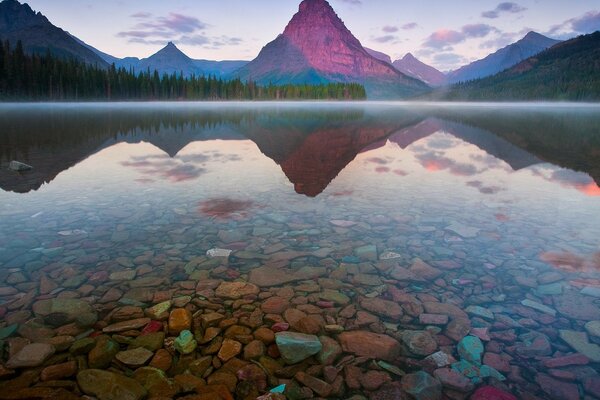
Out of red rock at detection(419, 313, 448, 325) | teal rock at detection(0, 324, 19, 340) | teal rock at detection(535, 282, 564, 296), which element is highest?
teal rock at detection(535, 282, 564, 296)

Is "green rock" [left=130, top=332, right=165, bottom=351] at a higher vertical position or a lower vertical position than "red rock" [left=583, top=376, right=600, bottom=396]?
lower

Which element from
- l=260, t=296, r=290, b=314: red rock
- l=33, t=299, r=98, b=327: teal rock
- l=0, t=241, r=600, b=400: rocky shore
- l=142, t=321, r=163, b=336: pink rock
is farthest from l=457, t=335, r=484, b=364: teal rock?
l=33, t=299, r=98, b=327: teal rock

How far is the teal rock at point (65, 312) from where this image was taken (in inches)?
277

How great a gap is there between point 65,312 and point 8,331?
88cm

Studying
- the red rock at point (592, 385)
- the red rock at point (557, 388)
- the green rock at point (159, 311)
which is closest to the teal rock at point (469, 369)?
the red rock at point (557, 388)

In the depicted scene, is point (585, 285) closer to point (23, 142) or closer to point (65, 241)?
point (65, 241)

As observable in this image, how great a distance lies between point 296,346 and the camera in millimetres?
6402

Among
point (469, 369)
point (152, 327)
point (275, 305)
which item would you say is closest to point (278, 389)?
point (275, 305)

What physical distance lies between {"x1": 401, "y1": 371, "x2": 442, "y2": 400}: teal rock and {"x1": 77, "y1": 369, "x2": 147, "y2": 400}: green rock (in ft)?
12.5

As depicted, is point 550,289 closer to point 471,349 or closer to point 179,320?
point 471,349

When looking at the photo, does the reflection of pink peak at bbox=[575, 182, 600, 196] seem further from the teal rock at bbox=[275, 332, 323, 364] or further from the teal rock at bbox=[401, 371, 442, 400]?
the teal rock at bbox=[275, 332, 323, 364]

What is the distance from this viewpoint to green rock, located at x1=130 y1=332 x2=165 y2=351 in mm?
6406

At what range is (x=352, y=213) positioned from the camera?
→ 14.0 metres

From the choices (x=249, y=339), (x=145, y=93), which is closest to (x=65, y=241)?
(x=249, y=339)
